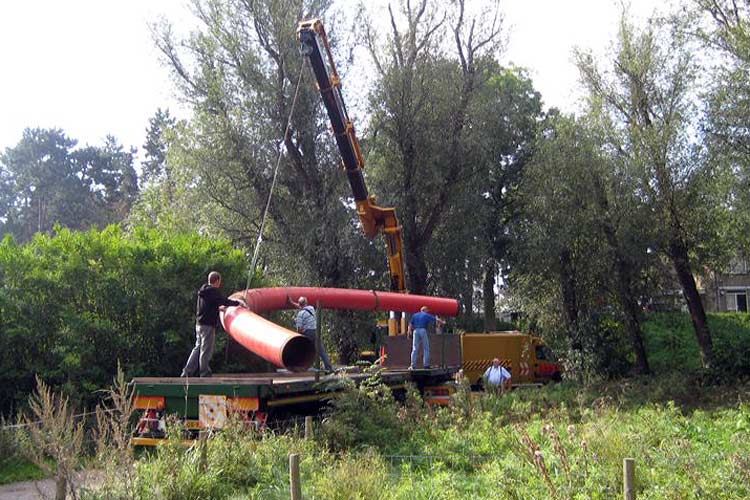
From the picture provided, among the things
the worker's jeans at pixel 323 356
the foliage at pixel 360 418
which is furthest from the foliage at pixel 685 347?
the foliage at pixel 360 418

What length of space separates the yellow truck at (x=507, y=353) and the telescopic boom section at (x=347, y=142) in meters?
6.95

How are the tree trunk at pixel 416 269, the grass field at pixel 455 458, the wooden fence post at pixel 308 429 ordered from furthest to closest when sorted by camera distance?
the tree trunk at pixel 416 269
the wooden fence post at pixel 308 429
the grass field at pixel 455 458

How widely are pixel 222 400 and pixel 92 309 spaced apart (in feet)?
23.5

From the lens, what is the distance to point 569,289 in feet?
86.0

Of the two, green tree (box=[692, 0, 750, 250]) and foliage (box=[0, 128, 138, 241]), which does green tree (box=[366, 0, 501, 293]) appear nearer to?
green tree (box=[692, 0, 750, 250])

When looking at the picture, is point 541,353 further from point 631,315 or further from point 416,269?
A: point 416,269

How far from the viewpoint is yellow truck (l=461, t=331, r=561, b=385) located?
28547 millimetres

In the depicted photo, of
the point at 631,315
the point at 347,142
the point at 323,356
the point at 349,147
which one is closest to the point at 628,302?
the point at 631,315

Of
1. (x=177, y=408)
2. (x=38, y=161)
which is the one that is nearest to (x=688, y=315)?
(x=177, y=408)

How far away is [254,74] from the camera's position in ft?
85.6

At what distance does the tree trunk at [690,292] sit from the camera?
23922mm

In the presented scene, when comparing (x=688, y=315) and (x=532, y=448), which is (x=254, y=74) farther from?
(x=532, y=448)

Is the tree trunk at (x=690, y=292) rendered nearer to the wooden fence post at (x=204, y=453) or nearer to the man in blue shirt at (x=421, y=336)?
the man in blue shirt at (x=421, y=336)

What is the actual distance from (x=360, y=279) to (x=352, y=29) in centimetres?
894
